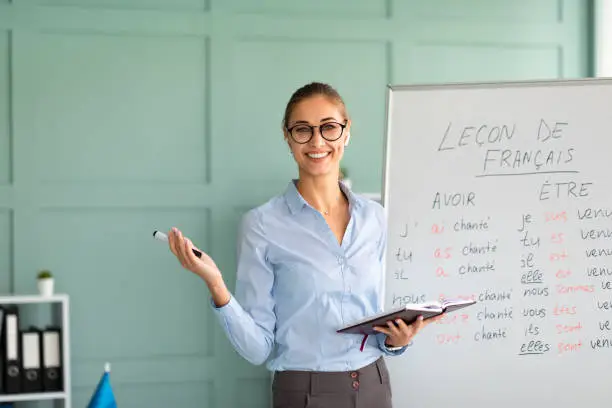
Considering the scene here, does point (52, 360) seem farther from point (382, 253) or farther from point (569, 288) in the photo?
point (569, 288)

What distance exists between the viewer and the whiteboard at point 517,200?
2559 millimetres

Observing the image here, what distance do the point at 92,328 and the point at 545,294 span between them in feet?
5.89

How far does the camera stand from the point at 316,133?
203 centimetres

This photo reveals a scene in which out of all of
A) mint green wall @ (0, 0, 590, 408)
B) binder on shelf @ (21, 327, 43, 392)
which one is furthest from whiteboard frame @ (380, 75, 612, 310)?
binder on shelf @ (21, 327, 43, 392)

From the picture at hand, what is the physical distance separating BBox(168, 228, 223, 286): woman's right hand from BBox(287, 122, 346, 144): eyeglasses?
1.27 feet

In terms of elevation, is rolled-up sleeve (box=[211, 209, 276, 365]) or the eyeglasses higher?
the eyeglasses

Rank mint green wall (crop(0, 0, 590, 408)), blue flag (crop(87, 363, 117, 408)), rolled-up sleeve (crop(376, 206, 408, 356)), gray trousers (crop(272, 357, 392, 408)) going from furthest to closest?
1. mint green wall (crop(0, 0, 590, 408))
2. blue flag (crop(87, 363, 117, 408))
3. rolled-up sleeve (crop(376, 206, 408, 356))
4. gray trousers (crop(272, 357, 392, 408))

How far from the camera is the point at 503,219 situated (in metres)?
2.57

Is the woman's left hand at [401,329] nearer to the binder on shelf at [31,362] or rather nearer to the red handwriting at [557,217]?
the red handwriting at [557,217]

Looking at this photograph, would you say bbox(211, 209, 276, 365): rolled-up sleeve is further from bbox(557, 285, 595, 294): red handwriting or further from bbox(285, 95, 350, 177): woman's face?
bbox(557, 285, 595, 294): red handwriting

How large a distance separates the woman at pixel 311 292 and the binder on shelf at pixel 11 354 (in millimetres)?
1420

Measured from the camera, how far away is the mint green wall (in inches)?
132

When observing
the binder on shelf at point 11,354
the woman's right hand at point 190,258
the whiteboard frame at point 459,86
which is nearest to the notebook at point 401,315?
the woman's right hand at point 190,258

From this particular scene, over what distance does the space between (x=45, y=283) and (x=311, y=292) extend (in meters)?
1.51
